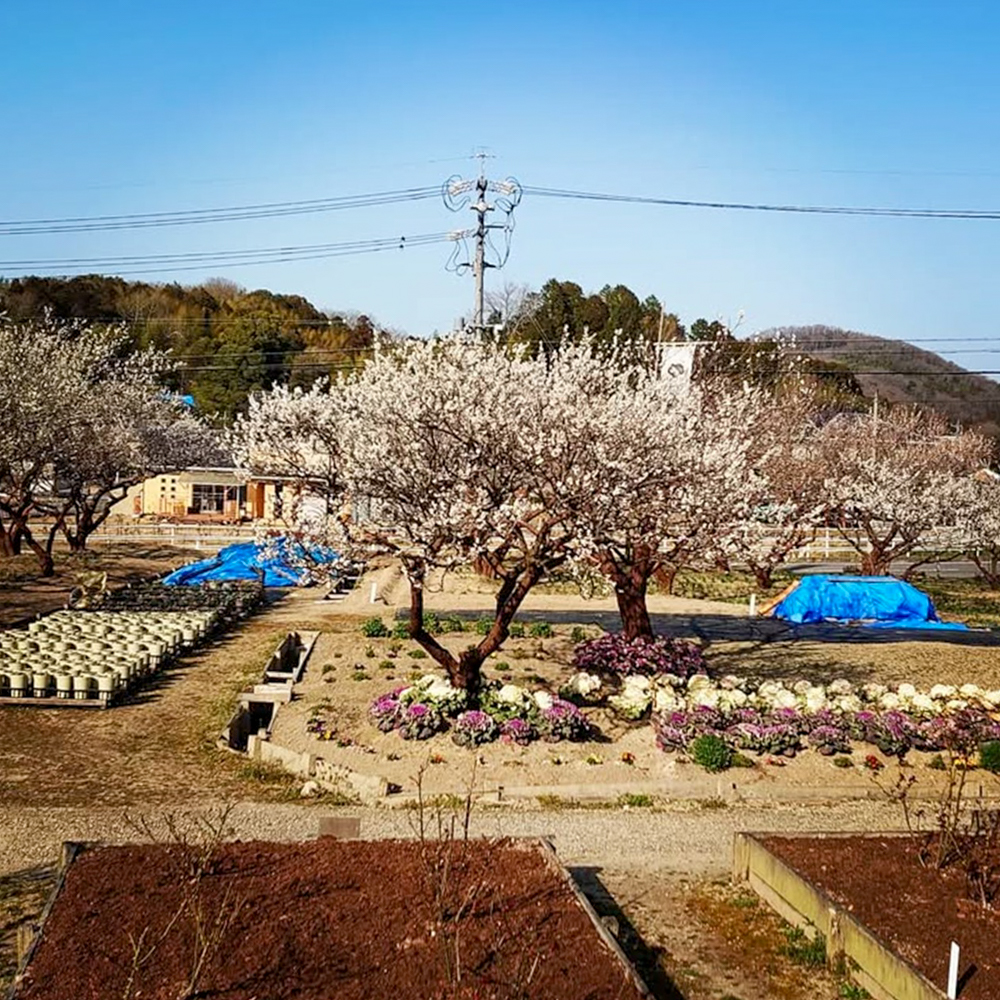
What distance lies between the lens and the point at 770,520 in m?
25.3

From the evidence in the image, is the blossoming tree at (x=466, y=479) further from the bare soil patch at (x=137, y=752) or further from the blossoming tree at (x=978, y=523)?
the blossoming tree at (x=978, y=523)

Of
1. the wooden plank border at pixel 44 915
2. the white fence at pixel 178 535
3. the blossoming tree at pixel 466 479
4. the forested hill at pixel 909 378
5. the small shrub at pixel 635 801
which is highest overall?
the forested hill at pixel 909 378

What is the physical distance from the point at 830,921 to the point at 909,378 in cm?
10346

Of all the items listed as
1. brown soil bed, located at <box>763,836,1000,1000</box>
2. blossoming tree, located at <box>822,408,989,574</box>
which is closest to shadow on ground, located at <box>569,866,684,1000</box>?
brown soil bed, located at <box>763,836,1000,1000</box>

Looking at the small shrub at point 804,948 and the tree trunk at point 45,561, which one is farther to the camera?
the tree trunk at point 45,561

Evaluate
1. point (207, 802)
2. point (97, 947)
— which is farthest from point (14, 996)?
point (207, 802)

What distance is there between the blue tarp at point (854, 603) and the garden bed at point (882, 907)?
16708mm

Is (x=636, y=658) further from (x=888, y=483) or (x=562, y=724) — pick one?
(x=888, y=483)

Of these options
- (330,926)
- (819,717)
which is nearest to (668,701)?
(819,717)

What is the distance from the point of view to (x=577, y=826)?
40.6ft

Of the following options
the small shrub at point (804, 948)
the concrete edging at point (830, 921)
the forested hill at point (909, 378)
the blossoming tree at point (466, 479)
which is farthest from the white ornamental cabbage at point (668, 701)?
the forested hill at point (909, 378)

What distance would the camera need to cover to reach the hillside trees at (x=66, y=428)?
29.5 m

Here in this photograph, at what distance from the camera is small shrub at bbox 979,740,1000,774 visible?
14477mm

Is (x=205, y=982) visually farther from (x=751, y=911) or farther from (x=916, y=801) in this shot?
(x=916, y=801)
